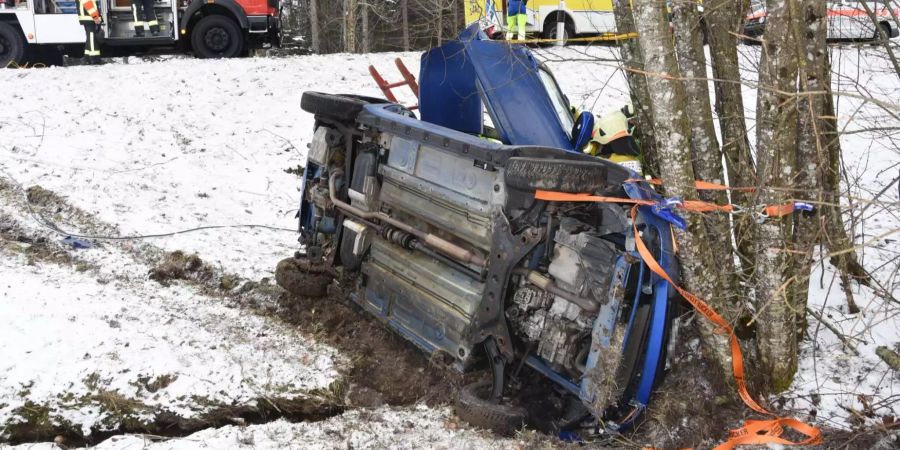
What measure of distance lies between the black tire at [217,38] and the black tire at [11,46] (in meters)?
2.57

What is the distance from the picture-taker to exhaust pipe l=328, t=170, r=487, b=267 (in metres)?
4.11

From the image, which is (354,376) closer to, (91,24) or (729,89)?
(729,89)

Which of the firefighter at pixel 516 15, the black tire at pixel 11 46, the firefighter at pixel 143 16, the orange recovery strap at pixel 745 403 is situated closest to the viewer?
the orange recovery strap at pixel 745 403

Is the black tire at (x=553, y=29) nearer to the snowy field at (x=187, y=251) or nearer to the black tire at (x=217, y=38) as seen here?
the snowy field at (x=187, y=251)

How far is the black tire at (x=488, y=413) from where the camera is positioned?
3.81 meters

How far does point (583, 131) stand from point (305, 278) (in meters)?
2.10

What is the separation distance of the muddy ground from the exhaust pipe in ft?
1.69

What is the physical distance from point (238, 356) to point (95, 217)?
292cm

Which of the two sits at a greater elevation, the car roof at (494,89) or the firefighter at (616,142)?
the car roof at (494,89)

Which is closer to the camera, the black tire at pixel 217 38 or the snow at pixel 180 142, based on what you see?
the snow at pixel 180 142

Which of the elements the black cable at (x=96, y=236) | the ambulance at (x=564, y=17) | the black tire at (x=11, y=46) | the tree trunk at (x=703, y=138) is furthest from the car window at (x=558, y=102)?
the black tire at (x=11, y=46)

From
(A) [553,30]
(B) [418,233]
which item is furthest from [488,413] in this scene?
(A) [553,30]

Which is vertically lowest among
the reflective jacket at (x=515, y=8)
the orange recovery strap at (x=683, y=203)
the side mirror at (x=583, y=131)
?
the orange recovery strap at (x=683, y=203)

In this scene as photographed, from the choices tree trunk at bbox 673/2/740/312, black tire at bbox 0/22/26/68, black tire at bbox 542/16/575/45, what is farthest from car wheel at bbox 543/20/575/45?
tree trunk at bbox 673/2/740/312
